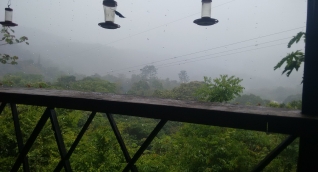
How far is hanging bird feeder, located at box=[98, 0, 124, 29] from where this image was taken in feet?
6.21

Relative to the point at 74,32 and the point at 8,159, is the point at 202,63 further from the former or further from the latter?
the point at 8,159

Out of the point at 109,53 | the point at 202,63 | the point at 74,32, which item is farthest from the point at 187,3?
the point at 74,32

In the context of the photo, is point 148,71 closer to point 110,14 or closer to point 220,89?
point 110,14

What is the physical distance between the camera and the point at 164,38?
2652 mm

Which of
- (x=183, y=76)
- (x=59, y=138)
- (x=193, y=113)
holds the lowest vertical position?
(x=59, y=138)

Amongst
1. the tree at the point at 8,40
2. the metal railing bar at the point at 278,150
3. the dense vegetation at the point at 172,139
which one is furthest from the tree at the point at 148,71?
the tree at the point at 8,40

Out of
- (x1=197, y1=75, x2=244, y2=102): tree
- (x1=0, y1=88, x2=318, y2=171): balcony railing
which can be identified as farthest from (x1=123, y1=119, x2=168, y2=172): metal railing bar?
(x1=197, y1=75, x2=244, y2=102): tree

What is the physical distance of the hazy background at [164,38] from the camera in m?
1.80

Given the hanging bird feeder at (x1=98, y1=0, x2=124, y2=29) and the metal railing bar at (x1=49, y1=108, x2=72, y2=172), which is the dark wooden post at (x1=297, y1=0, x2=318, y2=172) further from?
the hanging bird feeder at (x1=98, y1=0, x2=124, y2=29)

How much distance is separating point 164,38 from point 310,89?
2.09 metres

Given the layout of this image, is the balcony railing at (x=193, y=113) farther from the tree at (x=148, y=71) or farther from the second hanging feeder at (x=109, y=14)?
the tree at (x=148, y=71)

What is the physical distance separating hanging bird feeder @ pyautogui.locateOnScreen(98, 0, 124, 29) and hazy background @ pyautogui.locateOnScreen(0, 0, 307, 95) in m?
0.06

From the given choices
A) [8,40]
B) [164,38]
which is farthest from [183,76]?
[8,40]

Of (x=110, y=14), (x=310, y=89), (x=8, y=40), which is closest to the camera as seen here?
(x=310, y=89)
